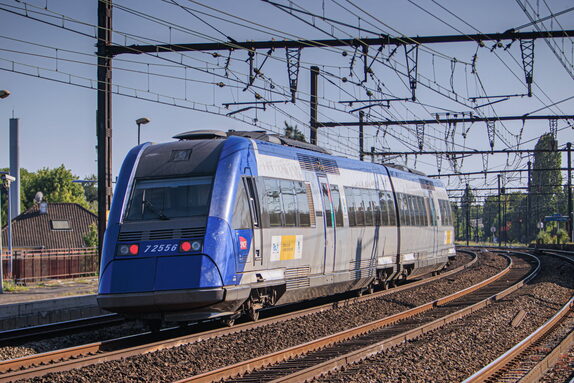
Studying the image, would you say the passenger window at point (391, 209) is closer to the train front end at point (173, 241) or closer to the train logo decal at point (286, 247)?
the train logo decal at point (286, 247)

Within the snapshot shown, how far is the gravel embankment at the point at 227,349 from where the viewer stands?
9328 mm

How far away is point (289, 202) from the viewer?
14.5 m

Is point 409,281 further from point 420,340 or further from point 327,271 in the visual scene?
point 420,340

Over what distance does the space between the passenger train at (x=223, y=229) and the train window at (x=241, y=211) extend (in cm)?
2

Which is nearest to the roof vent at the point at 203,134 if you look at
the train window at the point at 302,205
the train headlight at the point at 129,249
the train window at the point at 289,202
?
the train window at the point at 289,202

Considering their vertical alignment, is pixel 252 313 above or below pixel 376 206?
below

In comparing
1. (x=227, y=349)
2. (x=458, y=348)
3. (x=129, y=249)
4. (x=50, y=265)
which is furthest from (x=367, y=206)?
(x=50, y=265)

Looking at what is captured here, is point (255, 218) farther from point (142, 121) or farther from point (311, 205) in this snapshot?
point (142, 121)

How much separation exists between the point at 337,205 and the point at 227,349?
20.5 ft

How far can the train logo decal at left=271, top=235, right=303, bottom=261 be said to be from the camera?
44.9 feet

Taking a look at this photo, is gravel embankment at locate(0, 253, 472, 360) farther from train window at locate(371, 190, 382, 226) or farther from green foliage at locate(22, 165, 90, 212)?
green foliage at locate(22, 165, 90, 212)

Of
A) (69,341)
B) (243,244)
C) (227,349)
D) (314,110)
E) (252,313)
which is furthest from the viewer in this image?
(314,110)

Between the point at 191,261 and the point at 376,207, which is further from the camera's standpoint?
the point at 376,207

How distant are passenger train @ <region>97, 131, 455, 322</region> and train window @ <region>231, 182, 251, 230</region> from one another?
2cm
